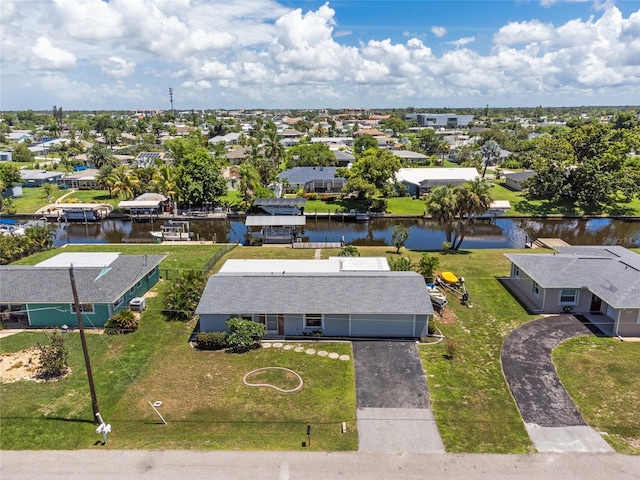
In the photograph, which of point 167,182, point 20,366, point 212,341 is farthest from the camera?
point 167,182

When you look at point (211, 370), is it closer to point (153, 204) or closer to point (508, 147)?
point (153, 204)

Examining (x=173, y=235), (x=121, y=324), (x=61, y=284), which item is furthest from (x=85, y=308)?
(x=173, y=235)

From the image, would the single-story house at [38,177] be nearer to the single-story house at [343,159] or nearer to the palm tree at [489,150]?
the single-story house at [343,159]

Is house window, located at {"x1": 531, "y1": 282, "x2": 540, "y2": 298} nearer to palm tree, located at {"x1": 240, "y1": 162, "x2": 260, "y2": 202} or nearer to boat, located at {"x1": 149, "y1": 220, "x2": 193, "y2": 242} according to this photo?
boat, located at {"x1": 149, "y1": 220, "x2": 193, "y2": 242}

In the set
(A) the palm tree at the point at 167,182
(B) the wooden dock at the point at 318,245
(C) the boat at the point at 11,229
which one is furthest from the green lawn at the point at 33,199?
(B) the wooden dock at the point at 318,245

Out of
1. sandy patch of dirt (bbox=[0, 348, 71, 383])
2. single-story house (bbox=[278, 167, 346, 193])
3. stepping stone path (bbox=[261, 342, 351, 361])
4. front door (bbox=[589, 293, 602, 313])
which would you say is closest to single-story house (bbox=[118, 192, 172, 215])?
single-story house (bbox=[278, 167, 346, 193])

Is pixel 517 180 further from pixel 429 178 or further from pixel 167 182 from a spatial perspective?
pixel 167 182

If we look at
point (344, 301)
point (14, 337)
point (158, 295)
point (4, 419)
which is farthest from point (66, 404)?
point (344, 301)
